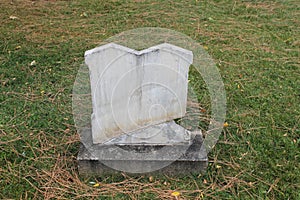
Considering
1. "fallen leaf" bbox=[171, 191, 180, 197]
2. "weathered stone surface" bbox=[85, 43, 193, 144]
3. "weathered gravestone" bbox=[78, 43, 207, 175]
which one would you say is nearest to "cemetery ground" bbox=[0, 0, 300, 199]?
"fallen leaf" bbox=[171, 191, 180, 197]

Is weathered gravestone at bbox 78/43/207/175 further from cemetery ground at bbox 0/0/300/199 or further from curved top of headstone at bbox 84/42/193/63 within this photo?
cemetery ground at bbox 0/0/300/199

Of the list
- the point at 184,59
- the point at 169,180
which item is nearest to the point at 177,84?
the point at 184,59

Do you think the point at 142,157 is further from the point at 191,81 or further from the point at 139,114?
the point at 191,81

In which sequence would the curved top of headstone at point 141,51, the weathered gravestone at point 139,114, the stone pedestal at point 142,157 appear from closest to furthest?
1. the curved top of headstone at point 141,51
2. the weathered gravestone at point 139,114
3. the stone pedestal at point 142,157

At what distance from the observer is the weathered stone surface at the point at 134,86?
265 cm

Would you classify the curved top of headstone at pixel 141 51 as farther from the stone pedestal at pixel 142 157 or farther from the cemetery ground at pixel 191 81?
the cemetery ground at pixel 191 81

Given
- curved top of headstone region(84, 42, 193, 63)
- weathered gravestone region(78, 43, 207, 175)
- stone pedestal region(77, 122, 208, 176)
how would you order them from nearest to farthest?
curved top of headstone region(84, 42, 193, 63), weathered gravestone region(78, 43, 207, 175), stone pedestal region(77, 122, 208, 176)

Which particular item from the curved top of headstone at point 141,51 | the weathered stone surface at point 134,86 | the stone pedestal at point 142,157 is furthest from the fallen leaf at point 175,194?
the curved top of headstone at point 141,51

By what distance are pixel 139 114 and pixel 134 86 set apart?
27 centimetres

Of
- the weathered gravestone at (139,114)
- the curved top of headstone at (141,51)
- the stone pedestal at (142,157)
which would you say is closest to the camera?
the curved top of headstone at (141,51)

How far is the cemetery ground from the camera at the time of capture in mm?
2852

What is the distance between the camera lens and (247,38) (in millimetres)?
5746

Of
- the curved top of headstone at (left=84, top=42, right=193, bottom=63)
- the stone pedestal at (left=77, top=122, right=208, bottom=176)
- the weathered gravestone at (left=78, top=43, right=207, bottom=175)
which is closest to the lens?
the curved top of headstone at (left=84, top=42, right=193, bottom=63)

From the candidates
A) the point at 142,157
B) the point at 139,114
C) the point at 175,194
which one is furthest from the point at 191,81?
the point at 175,194
